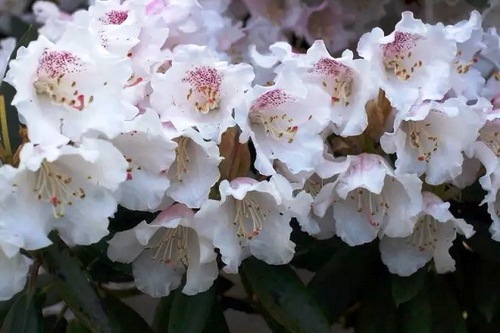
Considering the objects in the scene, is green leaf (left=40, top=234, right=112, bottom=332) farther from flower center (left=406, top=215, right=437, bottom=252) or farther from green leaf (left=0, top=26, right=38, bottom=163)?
flower center (left=406, top=215, right=437, bottom=252)

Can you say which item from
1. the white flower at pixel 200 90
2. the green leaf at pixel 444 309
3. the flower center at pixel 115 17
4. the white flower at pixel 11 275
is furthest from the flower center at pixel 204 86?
the green leaf at pixel 444 309

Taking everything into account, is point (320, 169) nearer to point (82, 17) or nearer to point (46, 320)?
point (82, 17)

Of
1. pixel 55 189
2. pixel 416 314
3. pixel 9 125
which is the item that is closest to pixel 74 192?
pixel 55 189

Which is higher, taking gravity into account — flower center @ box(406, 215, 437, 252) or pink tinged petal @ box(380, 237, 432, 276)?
flower center @ box(406, 215, 437, 252)

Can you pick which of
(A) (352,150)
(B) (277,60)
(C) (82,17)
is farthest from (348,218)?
(C) (82,17)

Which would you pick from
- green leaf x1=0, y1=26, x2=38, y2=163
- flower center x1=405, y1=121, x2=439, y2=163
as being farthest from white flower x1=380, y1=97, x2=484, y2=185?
green leaf x1=0, y1=26, x2=38, y2=163

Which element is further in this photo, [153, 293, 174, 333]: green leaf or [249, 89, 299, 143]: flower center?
[153, 293, 174, 333]: green leaf

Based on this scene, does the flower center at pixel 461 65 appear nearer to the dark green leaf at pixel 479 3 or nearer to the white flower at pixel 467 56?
the white flower at pixel 467 56
